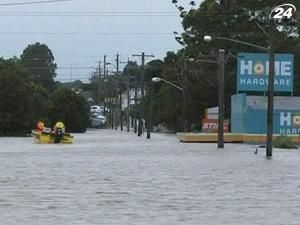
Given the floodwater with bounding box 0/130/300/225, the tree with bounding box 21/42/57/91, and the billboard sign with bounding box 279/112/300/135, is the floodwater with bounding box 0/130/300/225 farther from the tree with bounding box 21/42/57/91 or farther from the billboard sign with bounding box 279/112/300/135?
the tree with bounding box 21/42/57/91

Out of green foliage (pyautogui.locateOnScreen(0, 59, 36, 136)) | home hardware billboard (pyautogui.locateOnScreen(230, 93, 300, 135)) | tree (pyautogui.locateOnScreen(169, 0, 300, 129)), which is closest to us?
home hardware billboard (pyautogui.locateOnScreen(230, 93, 300, 135))

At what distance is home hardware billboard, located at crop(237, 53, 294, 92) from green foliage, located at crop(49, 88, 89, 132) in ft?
168

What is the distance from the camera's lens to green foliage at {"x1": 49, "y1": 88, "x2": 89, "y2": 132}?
11825 cm

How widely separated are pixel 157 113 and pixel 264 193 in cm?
9981

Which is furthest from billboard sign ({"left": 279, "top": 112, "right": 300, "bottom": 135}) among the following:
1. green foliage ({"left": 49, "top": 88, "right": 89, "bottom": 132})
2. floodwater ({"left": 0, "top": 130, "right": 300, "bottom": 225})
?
green foliage ({"left": 49, "top": 88, "right": 89, "bottom": 132})

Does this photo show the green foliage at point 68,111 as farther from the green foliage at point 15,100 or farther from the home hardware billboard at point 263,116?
the home hardware billboard at point 263,116

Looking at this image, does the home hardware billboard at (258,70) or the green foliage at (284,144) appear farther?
the home hardware billboard at (258,70)

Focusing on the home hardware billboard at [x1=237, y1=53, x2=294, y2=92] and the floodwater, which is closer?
the floodwater

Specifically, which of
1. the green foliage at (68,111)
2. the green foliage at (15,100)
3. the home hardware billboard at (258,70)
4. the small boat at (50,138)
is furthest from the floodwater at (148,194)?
the green foliage at (68,111)

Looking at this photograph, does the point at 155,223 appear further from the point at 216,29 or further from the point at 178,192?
the point at 216,29

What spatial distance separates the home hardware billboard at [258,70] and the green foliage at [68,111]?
51174mm

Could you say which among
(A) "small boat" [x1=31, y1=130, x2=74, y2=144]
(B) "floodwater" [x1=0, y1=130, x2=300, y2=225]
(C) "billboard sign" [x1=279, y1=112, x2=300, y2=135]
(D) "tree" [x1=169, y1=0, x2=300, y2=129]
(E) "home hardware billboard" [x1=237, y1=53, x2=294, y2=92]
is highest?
(D) "tree" [x1=169, y1=0, x2=300, y2=129]

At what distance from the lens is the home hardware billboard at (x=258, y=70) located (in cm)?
6975

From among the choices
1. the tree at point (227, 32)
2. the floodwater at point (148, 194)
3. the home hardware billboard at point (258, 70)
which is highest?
the tree at point (227, 32)
